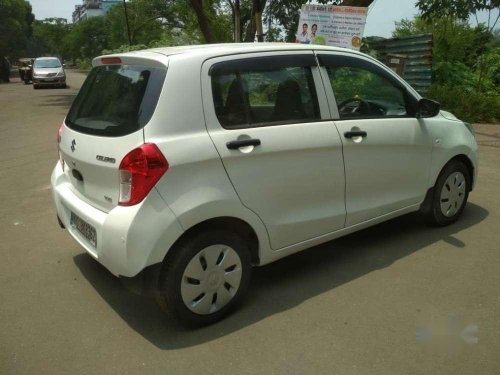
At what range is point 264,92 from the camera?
353 cm

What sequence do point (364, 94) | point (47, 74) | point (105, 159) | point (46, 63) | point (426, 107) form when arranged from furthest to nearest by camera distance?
point (46, 63)
point (47, 74)
point (426, 107)
point (364, 94)
point (105, 159)

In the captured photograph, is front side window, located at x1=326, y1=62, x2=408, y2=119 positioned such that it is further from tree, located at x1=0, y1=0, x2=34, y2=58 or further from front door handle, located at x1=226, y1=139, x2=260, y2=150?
tree, located at x1=0, y1=0, x2=34, y2=58

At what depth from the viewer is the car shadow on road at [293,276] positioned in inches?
130

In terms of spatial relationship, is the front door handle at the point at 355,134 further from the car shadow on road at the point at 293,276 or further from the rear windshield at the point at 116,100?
the rear windshield at the point at 116,100

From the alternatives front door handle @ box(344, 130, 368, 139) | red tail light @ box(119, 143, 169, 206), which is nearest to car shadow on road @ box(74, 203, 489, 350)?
red tail light @ box(119, 143, 169, 206)

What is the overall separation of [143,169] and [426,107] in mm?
2632

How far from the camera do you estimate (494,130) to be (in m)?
10.6

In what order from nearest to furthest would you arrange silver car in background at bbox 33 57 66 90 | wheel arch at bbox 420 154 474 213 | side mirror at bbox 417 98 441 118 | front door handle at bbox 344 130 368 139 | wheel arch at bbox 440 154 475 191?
front door handle at bbox 344 130 368 139 → side mirror at bbox 417 98 441 118 → wheel arch at bbox 420 154 474 213 → wheel arch at bbox 440 154 475 191 → silver car in background at bbox 33 57 66 90

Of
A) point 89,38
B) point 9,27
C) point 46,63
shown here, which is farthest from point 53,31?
point 46,63

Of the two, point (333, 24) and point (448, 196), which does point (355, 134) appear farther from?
point (333, 24)

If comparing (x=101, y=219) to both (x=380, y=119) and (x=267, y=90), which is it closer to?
(x=267, y=90)

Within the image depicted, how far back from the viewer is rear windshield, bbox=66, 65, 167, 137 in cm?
308

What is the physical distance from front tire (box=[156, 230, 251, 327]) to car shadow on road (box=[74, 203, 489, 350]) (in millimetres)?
132

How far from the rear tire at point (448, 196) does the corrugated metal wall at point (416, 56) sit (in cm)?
743
